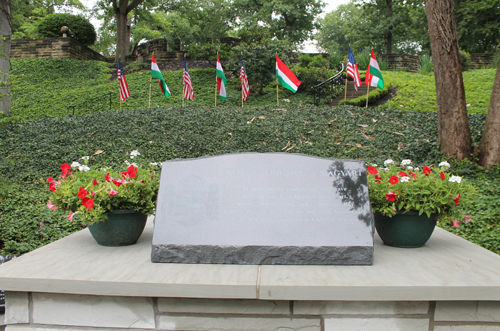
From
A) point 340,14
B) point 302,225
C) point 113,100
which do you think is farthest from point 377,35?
point 340,14

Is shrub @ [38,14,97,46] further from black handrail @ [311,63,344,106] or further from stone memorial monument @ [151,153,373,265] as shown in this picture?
stone memorial monument @ [151,153,373,265]

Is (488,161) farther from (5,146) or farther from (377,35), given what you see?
(377,35)

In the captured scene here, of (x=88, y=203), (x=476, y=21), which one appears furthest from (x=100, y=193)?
(x=476, y=21)

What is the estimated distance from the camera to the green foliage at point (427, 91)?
11.5 meters

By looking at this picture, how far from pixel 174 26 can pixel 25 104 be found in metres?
13.8

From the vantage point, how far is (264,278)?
89.7 inches

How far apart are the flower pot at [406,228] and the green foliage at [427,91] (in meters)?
9.09

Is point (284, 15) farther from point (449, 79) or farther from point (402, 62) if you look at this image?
point (449, 79)

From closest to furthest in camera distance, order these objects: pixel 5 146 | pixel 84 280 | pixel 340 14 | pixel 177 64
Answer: pixel 84 280 < pixel 5 146 < pixel 177 64 < pixel 340 14

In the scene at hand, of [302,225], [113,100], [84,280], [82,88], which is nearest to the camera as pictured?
[84,280]

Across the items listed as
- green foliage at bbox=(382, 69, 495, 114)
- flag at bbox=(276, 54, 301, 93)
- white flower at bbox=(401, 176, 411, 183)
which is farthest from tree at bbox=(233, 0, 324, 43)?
white flower at bbox=(401, 176, 411, 183)

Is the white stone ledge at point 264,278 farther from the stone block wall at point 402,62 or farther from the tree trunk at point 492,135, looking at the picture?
the stone block wall at point 402,62

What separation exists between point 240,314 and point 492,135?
5795mm

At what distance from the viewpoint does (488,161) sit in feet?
20.0
